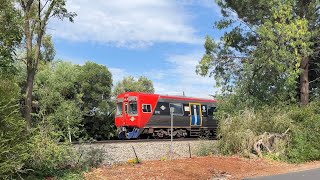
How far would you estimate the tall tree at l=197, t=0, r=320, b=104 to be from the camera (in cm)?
1908

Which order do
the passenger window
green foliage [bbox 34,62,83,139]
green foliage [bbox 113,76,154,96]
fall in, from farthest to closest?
green foliage [bbox 113,76,154,96] → green foliage [bbox 34,62,83,139] → the passenger window

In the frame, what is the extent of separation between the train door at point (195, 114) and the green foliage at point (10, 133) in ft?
87.2

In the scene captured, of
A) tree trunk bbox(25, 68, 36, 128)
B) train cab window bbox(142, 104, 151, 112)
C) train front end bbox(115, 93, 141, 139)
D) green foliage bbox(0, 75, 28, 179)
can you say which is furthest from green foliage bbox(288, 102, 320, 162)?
train front end bbox(115, 93, 141, 139)

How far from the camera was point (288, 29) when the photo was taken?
18.7 metres

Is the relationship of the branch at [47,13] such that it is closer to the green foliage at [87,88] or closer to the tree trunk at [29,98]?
the tree trunk at [29,98]

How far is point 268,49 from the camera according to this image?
63.7ft

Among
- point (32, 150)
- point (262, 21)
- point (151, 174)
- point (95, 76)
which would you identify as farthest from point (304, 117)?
point (95, 76)

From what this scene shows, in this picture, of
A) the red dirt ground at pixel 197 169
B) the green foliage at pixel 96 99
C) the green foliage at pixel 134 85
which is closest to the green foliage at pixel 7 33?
the red dirt ground at pixel 197 169

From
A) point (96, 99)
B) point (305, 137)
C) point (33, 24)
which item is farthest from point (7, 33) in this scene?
point (96, 99)

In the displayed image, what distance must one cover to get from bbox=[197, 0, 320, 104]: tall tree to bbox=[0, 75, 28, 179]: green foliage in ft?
43.6

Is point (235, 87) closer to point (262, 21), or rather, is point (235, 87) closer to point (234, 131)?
point (262, 21)

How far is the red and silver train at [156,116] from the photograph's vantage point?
31.7 meters

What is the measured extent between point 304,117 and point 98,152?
1012cm

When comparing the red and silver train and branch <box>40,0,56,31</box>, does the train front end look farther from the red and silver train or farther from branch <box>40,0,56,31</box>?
branch <box>40,0,56,31</box>
